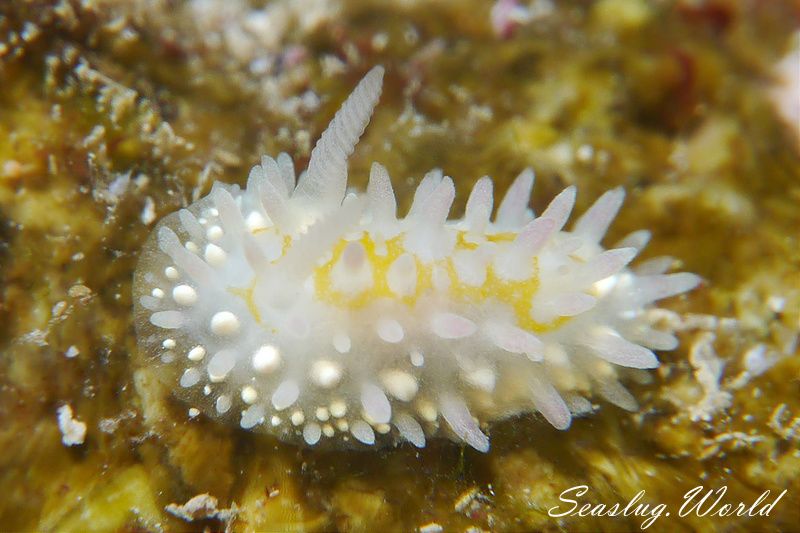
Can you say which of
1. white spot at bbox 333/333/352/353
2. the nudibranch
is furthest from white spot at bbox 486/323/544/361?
white spot at bbox 333/333/352/353

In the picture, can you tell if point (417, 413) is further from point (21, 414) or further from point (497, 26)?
point (497, 26)

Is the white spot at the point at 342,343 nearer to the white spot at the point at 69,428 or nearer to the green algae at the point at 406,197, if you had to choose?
the green algae at the point at 406,197

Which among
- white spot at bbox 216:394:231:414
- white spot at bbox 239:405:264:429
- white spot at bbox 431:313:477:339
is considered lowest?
white spot at bbox 216:394:231:414

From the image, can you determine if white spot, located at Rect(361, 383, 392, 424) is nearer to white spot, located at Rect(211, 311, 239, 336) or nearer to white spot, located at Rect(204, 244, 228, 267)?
white spot, located at Rect(211, 311, 239, 336)

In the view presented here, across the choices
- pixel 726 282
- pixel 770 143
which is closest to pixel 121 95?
pixel 726 282

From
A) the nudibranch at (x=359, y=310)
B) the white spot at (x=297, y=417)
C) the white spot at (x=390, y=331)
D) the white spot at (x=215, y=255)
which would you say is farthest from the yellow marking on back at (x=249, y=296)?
the white spot at (x=390, y=331)

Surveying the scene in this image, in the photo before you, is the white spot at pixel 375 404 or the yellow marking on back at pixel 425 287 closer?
the white spot at pixel 375 404
